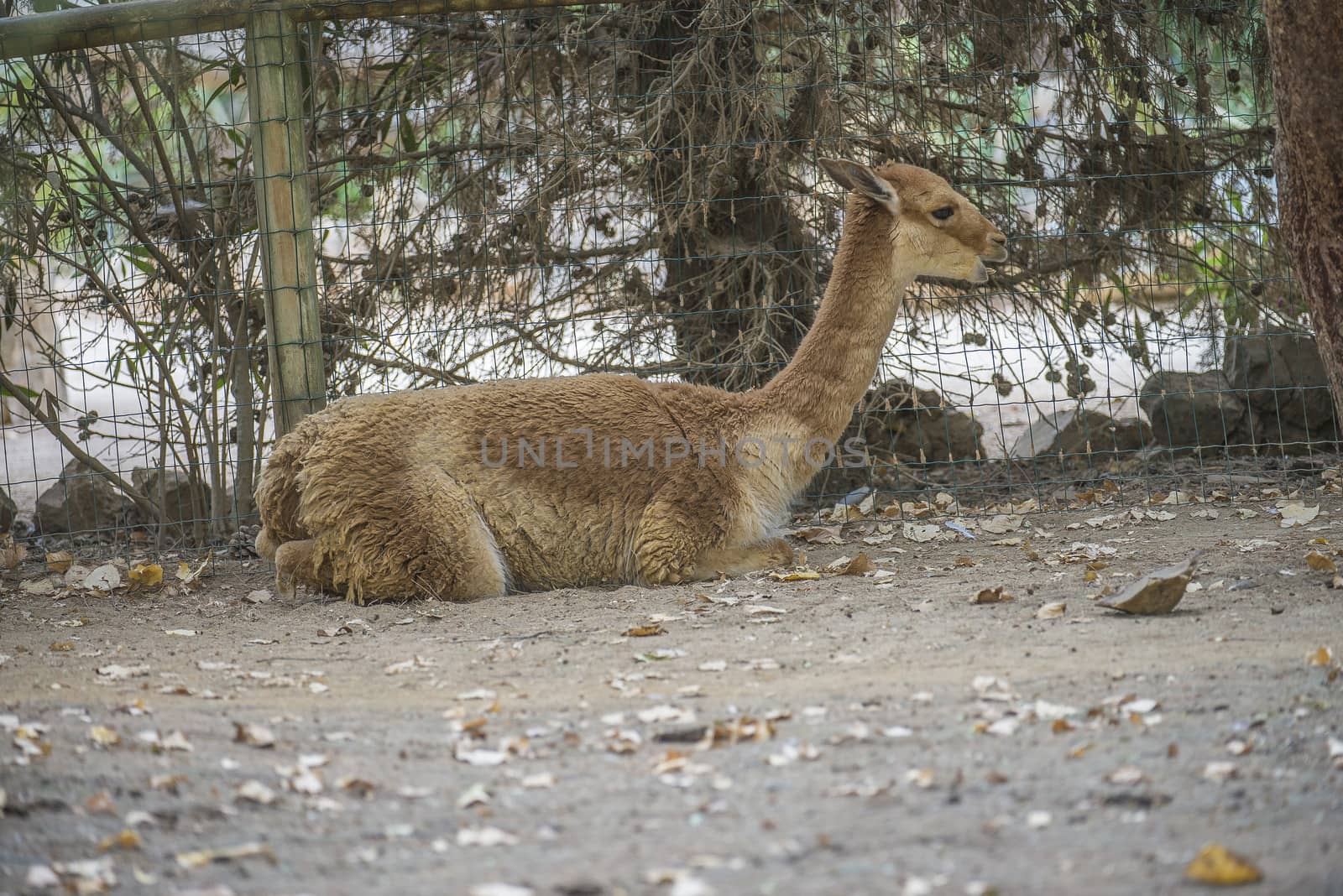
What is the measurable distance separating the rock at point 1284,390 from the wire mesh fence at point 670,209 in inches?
1.0

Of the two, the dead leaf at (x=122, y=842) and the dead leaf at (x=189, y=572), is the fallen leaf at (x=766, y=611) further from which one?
the dead leaf at (x=189, y=572)

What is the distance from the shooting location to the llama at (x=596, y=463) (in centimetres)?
508

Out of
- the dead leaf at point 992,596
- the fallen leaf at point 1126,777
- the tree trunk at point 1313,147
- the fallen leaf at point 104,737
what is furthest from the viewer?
the dead leaf at point 992,596

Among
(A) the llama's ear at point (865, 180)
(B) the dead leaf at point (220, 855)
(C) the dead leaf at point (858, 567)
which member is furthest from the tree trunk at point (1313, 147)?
(B) the dead leaf at point (220, 855)

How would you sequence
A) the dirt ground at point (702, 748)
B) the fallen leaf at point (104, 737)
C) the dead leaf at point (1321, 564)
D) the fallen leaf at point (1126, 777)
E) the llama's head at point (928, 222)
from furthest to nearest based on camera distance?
the llama's head at point (928, 222)
the dead leaf at point (1321, 564)
the fallen leaf at point (104, 737)
the fallen leaf at point (1126, 777)
the dirt ground at point (702, 748)

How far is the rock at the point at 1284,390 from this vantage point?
293 inches

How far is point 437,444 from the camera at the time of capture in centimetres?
520

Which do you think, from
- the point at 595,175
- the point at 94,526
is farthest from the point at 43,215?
the point at 595,175

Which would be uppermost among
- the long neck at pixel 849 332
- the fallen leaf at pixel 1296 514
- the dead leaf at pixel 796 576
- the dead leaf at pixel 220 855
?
the long neck at pixel 849 332

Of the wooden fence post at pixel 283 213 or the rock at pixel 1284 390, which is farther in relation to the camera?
the rock at pixel 1284 390

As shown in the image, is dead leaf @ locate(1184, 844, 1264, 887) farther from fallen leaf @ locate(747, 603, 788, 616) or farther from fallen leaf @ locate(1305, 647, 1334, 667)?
fallen leaf @ locate(747, 603, 788, 616)

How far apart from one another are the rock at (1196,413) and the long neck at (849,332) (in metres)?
2.93

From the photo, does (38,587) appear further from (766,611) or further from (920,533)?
(920,533)

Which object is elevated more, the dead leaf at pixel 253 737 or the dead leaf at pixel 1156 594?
the dead leaf at pixel 1156 594
